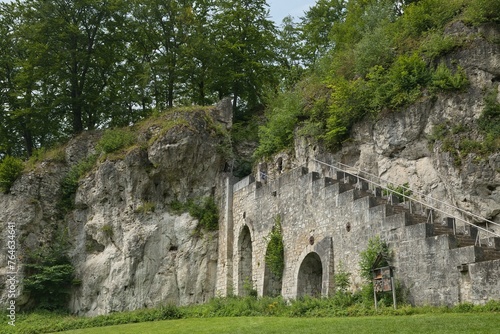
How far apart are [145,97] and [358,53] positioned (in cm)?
1623

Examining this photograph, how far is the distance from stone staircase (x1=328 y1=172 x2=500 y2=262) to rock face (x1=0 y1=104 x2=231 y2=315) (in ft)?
31.9

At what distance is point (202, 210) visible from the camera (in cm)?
3016

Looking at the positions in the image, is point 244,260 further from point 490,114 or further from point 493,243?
point 493,243

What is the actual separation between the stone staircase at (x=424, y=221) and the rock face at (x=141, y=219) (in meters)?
9.71

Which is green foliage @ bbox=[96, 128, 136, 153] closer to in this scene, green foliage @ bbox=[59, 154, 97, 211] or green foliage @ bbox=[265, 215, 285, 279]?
green foliage @ bbox=[59, 154, 97, 211]

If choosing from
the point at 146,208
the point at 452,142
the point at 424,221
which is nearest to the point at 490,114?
the point at 452,142

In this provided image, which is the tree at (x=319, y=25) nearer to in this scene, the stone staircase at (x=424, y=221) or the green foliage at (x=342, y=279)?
the stone staircase at (x=424, y=221)

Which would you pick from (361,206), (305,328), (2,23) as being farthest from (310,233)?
(2,23)

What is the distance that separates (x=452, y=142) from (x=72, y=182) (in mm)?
21180

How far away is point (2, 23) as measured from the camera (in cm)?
3806

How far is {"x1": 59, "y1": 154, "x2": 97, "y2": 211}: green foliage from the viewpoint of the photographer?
3325 cm

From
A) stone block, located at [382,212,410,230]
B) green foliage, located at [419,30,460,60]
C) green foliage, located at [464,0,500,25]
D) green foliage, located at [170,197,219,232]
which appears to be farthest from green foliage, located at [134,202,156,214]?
green foliage, located at [464,0,500,25]

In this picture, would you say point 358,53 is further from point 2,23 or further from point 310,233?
point 2,23

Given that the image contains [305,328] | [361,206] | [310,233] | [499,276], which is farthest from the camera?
[310,233]
